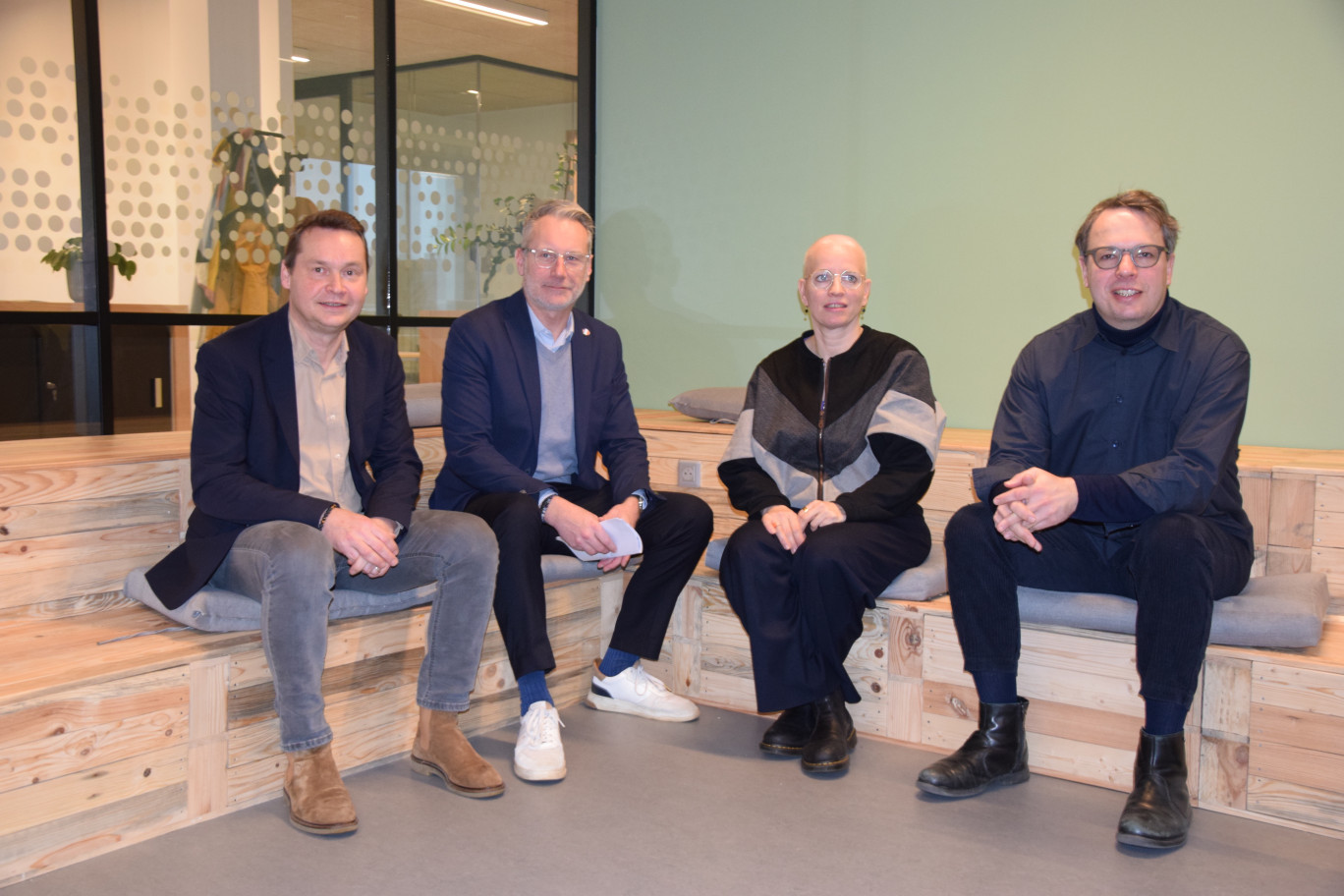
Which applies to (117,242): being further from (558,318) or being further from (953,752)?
(953,752)

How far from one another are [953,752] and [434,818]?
3.84ft

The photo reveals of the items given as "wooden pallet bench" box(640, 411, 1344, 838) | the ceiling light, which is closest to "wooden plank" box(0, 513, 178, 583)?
"wooden pallet bench" box(640, 411, 1344, 838)

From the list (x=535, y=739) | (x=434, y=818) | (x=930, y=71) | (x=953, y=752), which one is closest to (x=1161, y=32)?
(x=930, y=71)

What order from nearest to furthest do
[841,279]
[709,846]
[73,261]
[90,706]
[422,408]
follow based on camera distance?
[90,706] < [709,846] < [841,279] < [73,261] < [422,408]

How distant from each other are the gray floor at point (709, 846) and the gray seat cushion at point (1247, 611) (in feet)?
1.22

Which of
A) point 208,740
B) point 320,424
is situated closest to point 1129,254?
point 320,424

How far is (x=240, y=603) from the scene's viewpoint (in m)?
2.36

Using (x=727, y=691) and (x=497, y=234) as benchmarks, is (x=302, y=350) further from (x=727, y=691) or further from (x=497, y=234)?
(x=497, y=234)

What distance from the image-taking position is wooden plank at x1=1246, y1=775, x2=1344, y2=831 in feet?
7.32

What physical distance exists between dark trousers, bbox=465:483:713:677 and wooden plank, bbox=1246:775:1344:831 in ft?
4.46

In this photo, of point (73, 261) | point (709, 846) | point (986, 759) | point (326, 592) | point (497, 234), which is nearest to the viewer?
point (709, 846)

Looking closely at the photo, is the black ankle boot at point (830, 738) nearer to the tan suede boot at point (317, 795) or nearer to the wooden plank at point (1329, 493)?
the tan suede boot at point (317, 795)

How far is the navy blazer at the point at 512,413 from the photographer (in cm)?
284

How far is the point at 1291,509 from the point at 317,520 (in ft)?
7.74
